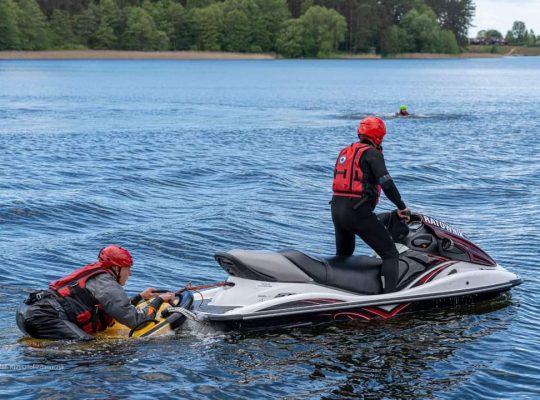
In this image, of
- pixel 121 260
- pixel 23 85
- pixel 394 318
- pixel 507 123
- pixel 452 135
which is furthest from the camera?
pixel 23 85

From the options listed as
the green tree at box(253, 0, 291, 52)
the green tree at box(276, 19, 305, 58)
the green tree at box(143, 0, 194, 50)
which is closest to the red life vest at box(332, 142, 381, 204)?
the green tree at box(143, 0, 194, 50)

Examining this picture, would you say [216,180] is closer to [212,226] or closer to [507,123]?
[212,226]

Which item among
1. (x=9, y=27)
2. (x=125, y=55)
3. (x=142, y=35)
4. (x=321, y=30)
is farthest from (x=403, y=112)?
(x=321, y=30)

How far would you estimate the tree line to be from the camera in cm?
13850

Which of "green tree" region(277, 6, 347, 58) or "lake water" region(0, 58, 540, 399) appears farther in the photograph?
"green tree" region(277, 6, 347, 58)

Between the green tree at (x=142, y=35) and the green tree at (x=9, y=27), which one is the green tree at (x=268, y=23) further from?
the green tree at (x=9, y=27)

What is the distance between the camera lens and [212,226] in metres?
15.9

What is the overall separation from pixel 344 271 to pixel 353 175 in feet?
3.73

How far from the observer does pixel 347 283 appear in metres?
9.88

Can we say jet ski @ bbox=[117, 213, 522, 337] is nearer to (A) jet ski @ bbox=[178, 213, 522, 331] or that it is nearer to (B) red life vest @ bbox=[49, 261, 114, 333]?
(A) jet ski @ bbox=[178, 213, 522, 331]

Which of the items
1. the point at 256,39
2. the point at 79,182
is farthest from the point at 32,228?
the point at 256,39

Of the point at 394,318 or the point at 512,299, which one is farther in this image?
the point at 512,299

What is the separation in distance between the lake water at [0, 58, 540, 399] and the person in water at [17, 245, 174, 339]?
21 cm

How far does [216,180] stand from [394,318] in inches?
486
